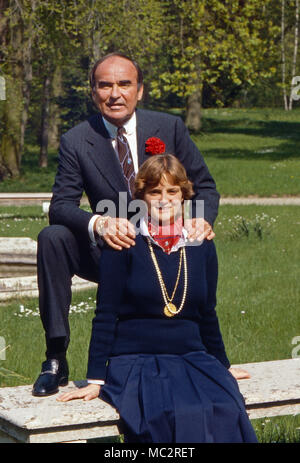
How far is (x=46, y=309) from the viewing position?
4289mm

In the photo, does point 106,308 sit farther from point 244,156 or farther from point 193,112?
point 193,112

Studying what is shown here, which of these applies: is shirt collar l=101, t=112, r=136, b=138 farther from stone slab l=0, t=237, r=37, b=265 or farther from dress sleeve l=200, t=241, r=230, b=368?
stone slab l=0, t=237, r=37, b=265

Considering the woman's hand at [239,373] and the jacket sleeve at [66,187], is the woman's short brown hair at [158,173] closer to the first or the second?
the jacket sleeve at [66,187]

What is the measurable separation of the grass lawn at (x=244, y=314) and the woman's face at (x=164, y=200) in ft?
4.36

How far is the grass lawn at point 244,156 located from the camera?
19.9m

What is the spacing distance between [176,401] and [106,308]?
64cm

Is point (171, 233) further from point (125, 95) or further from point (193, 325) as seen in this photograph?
point (125, 95)

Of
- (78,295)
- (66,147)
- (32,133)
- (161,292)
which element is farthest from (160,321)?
(32,133)

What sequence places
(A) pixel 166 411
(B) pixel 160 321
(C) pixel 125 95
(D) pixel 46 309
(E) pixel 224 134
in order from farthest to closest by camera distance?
(E) pixel 224 134
(C) pixel 125 95
(D) pixel 46 309
(B) pixel 160 321
(A) pixel 166 411

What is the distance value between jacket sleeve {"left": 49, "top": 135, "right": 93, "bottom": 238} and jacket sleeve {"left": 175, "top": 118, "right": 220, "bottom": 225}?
2.04 feet

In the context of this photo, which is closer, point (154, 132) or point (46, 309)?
point (46, 309)

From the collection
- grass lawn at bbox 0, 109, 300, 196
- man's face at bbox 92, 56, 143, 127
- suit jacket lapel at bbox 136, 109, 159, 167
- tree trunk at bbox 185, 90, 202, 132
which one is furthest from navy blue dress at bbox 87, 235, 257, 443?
tree trunk at bbox 185, 90, 202, 132

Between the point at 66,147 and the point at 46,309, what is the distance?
107 cm

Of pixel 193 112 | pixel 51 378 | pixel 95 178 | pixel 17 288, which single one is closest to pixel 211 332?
pixel 51 378
